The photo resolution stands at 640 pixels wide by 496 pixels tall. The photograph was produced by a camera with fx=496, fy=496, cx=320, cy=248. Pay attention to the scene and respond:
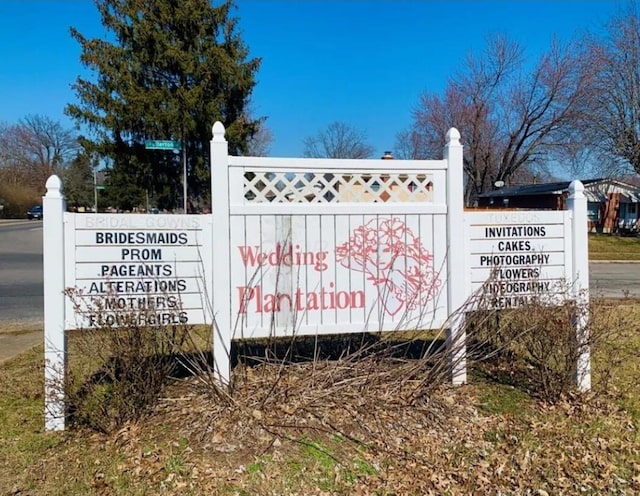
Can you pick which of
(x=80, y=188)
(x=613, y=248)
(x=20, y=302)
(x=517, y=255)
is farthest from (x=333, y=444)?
(x=80, y=188)

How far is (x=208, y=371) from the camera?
3664 millimetres

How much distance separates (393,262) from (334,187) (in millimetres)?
811

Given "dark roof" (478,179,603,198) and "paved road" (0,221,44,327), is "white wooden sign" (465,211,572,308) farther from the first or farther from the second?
"dark roof" (478,179,603,198)

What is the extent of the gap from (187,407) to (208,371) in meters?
0.33

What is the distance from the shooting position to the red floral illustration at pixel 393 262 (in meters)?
4.14

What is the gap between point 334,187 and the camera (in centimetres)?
423

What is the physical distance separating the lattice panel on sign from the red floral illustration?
0.85ft

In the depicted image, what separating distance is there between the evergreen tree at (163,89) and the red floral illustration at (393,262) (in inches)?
711

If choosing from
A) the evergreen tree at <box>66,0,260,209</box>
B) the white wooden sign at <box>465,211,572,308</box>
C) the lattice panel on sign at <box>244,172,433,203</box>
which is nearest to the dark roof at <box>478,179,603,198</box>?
the evergreen tree at <box>66,0,260,209</box>

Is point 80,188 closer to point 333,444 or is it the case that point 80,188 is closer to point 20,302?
point 20,302

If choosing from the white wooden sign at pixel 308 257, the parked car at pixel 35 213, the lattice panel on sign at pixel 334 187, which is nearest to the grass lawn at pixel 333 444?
the white wooden sign at pixel 308 257

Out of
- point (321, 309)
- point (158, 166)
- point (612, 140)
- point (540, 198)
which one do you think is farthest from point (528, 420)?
point (540, 198)

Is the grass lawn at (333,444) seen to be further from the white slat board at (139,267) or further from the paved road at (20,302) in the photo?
the paved road at (20,302)

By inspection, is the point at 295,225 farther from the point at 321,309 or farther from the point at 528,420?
the point at 528,420
